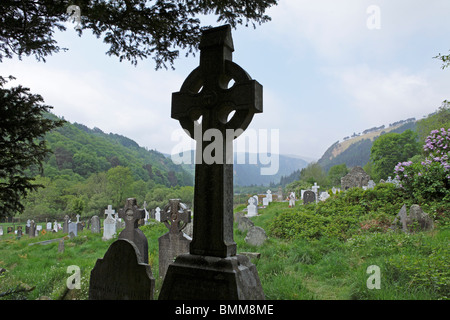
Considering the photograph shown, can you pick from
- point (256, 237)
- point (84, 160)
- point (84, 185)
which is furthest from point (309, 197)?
point (84, 160)

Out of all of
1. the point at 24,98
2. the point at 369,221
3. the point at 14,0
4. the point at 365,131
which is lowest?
the point at 369,221

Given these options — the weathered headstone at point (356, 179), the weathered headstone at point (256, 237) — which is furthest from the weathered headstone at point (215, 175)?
the weathered headstone at point (356, 179)

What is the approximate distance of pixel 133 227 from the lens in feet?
20.0

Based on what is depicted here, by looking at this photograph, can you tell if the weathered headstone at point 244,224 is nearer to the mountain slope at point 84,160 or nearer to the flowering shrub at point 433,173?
the flowering shrub at point 433,173

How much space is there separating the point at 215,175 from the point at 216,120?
0.51m

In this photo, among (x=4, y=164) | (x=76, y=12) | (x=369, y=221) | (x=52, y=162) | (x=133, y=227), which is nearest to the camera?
(x=4, y=164)

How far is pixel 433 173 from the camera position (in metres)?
9.09

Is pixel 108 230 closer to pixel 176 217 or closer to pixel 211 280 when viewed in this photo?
pixel 176 217

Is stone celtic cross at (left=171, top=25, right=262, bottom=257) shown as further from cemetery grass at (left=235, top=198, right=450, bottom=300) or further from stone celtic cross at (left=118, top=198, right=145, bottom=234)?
stone celtic cross at (left=118, top=198, right=145, bottom=234)

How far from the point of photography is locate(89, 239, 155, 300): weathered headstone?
8.43 feet

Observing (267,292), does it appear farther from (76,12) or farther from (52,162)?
(52,162)

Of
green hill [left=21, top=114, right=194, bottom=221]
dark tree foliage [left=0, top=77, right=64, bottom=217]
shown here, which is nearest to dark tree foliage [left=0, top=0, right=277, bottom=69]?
dark tree foliage [left=0, top=77, right=64, bottom=217]
